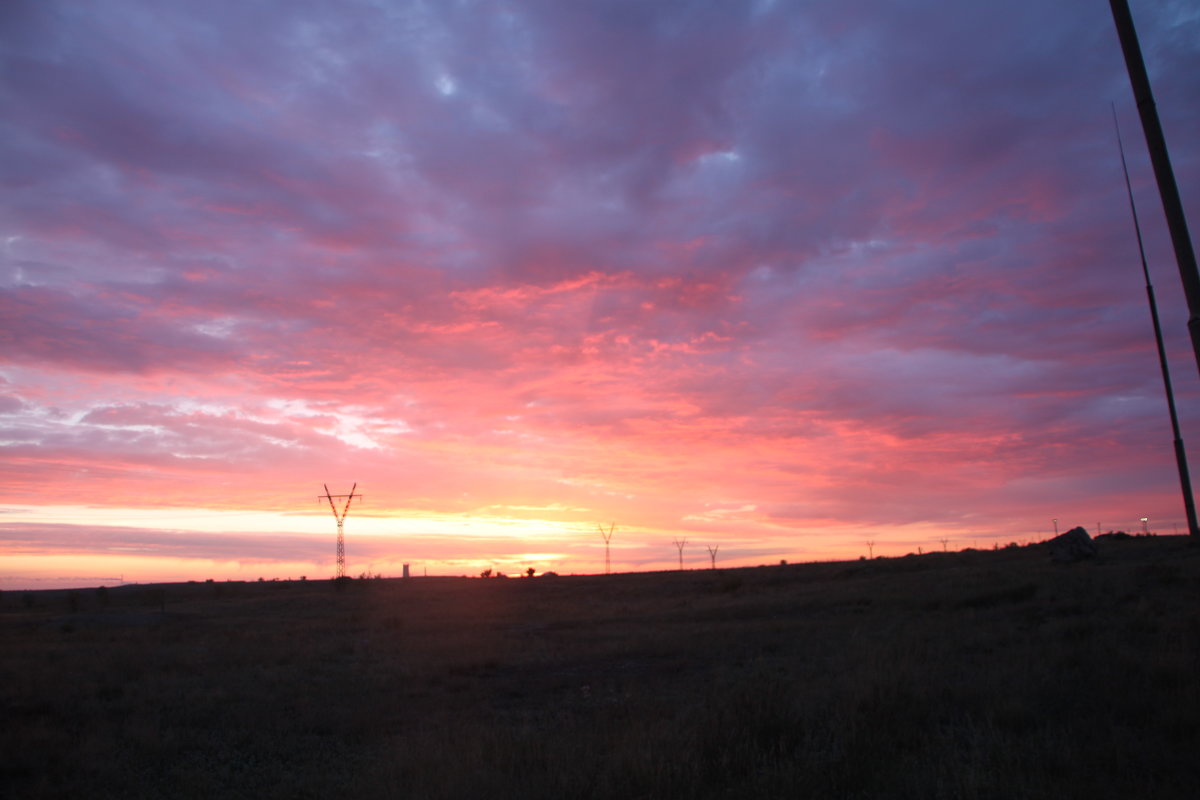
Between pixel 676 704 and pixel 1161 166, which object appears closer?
pixel 1161 166

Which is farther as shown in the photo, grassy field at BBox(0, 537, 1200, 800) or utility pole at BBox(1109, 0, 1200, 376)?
grassy field at BBox(0, 537, 1200, 800)

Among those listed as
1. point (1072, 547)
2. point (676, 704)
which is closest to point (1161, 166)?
point (676, 704)

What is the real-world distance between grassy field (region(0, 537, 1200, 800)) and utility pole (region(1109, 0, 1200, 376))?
4985mm

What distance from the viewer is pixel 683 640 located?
25.0m

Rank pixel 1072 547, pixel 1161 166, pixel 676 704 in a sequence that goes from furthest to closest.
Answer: pixel 1072 547
pixel 676 704
pixel 1161 166

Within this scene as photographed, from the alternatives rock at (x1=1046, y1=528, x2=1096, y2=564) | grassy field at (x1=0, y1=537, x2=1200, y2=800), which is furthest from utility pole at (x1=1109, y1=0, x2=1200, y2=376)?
rock at (x1=1046, y1=528, x2=1096, y2=564)

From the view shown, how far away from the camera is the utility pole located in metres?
7.63

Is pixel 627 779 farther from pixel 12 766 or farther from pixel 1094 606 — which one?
pixel 1094 606

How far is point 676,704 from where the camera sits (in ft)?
48.0

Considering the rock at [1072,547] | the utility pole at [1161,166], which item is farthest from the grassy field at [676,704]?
the utility pole at [1161,166]

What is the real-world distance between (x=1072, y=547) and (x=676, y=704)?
3325cm

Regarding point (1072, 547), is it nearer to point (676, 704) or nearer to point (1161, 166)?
point (676, 704)

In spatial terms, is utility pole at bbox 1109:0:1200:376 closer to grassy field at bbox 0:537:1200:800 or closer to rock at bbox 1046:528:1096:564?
grassy field at bbox 0:537:1200:800

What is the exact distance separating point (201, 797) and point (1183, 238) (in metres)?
14.2
